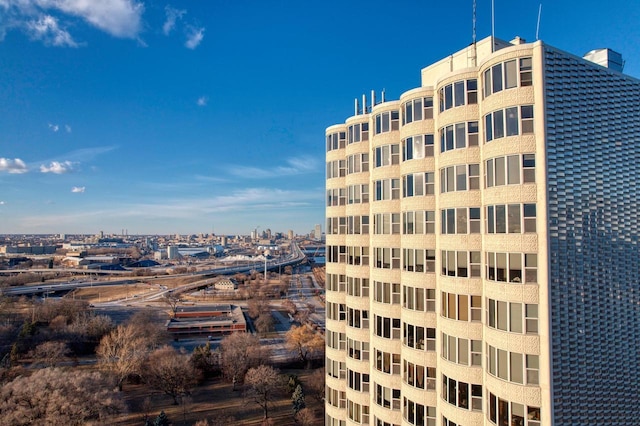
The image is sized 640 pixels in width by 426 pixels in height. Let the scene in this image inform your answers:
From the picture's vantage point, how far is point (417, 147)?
22.9m

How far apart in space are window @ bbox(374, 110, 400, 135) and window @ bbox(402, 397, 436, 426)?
17040mm

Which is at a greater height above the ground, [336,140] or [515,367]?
[336,140]

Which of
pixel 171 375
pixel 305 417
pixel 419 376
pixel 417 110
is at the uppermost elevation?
pixel 417 110

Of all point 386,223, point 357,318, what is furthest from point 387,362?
point 386,223

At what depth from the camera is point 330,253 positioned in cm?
3102

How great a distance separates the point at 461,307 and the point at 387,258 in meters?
6.39

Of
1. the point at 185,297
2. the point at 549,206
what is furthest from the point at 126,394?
the point at 185,297

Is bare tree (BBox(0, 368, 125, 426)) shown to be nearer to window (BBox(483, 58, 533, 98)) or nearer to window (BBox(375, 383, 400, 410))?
window (BBox(375, 383, 400, 410))

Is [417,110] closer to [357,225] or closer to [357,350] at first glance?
[357,225]

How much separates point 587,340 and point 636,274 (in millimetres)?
4767

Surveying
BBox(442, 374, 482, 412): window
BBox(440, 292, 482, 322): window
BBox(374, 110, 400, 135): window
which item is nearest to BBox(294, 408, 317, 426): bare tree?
BBox(442, 374, 482, 412): window

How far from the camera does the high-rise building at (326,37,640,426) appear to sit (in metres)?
17.0

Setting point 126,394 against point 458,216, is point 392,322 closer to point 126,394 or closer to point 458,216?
point 458,216

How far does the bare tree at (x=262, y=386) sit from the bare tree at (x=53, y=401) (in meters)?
18.1
